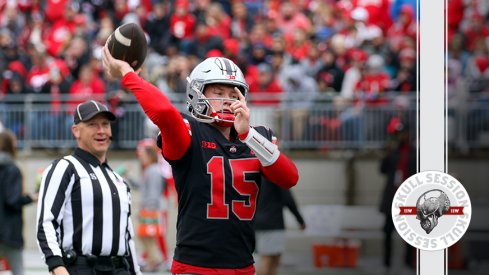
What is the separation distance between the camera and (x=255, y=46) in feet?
51.1

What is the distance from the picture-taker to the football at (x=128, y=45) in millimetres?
4777

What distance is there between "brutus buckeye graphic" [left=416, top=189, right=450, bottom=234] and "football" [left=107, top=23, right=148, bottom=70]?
1357 mm

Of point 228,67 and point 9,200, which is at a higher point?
point 228,67

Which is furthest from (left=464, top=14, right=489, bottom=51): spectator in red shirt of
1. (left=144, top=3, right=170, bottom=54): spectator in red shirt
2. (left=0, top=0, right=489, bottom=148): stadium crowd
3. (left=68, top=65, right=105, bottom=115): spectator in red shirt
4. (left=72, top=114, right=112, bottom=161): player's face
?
(left=72, top=114, right=112, bottom=161): player's face

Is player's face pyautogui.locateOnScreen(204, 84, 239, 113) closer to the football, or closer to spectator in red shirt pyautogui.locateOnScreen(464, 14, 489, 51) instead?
the football

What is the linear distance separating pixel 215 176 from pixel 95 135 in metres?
1.34

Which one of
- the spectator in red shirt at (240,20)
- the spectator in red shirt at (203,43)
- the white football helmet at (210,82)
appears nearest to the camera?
the white football helmet at (210,82)

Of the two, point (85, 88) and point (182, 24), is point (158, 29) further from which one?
point (85, 88)

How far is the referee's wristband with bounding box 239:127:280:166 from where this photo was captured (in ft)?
15.1

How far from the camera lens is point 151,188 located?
41.9 ft

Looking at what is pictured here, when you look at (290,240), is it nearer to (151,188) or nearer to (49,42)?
(151,188)

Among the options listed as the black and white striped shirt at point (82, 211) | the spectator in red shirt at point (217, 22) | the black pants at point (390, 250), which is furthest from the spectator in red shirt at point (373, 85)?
the black and white striped shirt at point (82, 211)

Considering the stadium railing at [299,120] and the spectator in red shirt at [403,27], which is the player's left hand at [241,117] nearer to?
the stadium railing at [299,120]

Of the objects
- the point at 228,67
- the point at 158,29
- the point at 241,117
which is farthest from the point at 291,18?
the point at 241,117
